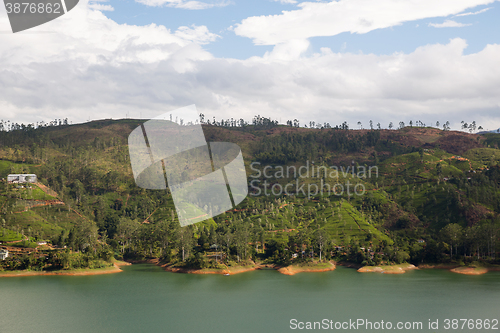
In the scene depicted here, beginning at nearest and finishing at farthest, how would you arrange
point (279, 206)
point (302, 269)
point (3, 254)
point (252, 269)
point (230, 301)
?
point (230, 301) → point (3, 254) → point (302, 269) → point (252, 269) → point (279, 206)

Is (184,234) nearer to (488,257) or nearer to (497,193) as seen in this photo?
(488,257)

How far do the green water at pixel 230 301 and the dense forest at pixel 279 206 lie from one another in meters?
5.45

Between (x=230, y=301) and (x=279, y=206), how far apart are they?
42.6 m

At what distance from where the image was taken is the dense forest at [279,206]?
4809cm

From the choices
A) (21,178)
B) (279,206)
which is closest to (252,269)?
(279,206)

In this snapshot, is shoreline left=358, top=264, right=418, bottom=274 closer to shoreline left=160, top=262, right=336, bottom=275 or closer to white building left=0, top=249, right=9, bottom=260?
shoreline left=160, top=262, right=336, bottom=275

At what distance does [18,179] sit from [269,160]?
5601cm

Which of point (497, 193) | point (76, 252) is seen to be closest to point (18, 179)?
point (76, 252)

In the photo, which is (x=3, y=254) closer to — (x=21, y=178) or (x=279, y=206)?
(x=21, y=178)

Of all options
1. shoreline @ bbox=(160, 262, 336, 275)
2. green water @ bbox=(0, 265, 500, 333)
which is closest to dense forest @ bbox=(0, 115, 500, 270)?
shoreline @ bbox=(160, 262, 336, 275)

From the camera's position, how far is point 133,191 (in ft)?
267

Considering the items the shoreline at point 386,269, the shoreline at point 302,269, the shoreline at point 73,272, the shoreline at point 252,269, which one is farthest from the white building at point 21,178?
the shoreline at point 386,269

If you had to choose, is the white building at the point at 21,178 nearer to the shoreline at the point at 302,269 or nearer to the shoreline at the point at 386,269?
the shoreline at the point at 302,269

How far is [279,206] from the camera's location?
73.2 metres
